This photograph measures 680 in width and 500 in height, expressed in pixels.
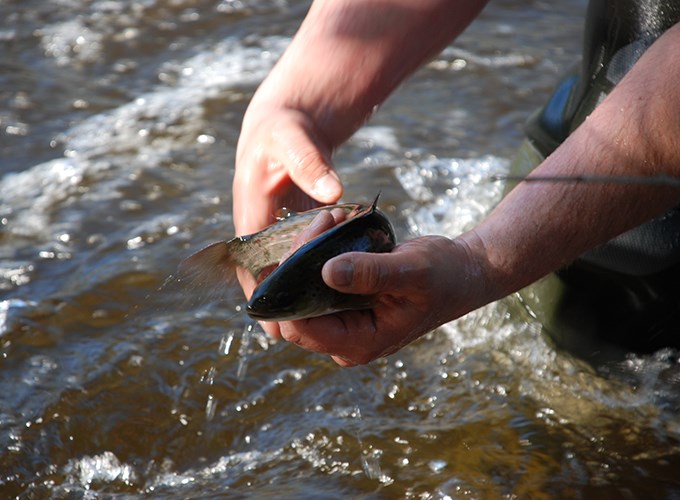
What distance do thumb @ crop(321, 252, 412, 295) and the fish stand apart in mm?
83

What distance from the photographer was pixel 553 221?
2.00 metres

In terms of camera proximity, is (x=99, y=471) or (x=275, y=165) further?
(x=99, y=471)

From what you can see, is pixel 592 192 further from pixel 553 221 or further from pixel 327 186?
pixel 327 186

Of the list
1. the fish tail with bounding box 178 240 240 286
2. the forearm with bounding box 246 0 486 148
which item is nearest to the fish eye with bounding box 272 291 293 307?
the fish tail with bounding box 178 240 240 286

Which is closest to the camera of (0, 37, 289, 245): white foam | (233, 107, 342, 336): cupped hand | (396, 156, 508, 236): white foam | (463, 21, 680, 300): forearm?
(463, 21, 680, 300): forearm

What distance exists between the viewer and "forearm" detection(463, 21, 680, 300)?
6.49ft

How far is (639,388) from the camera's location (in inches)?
109

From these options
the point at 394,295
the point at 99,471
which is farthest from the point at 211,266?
the point at 99,471

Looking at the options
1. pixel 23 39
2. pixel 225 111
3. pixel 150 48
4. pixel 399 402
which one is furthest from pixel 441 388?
pixel 23 39

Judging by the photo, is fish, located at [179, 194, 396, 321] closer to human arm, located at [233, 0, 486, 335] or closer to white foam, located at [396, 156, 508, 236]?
human arm, located at [233, 0, 486, 335]

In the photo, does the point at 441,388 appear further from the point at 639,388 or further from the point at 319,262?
the point at 319,262

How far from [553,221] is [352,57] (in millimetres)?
821

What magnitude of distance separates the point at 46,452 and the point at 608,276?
1.67 meters

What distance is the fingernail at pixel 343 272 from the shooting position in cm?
174
